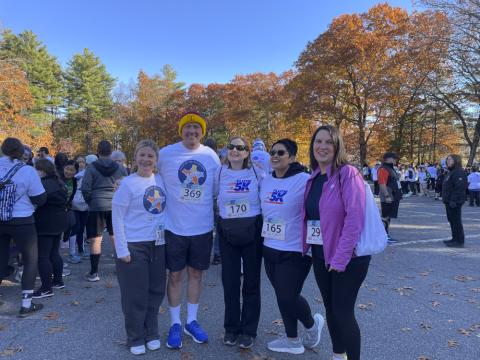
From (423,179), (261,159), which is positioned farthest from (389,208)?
(423,179)

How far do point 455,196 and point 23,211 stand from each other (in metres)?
7.89

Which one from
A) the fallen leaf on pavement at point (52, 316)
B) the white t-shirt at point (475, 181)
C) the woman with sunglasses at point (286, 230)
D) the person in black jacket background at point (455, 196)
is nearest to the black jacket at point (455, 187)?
A: the person in black jacket background at point (455, 196)

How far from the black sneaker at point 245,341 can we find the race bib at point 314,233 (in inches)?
47.7

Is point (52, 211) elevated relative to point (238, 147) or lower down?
lower down

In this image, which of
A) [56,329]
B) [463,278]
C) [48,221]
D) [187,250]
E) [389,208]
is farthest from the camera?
[389,208]

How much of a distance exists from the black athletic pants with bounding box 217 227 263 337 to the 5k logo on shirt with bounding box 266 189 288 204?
1.36 ft

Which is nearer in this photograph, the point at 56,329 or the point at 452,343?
the point at 452,343

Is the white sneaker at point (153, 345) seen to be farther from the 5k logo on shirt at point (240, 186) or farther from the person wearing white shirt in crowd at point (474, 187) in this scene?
the person wearing white shirt in crowd at point (474, 187)

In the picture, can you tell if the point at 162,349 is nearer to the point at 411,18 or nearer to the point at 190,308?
the point at 190,308

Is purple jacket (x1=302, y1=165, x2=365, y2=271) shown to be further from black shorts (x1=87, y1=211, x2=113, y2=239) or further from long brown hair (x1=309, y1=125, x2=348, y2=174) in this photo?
black shorts (x1=87, y1=211, x2=113, y2=239)

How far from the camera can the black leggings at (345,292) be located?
2.47 metres

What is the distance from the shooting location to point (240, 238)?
313 centimetres

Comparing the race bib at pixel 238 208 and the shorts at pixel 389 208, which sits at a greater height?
the race bib at pixel 238 208

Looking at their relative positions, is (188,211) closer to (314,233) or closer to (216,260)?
(314,233)
